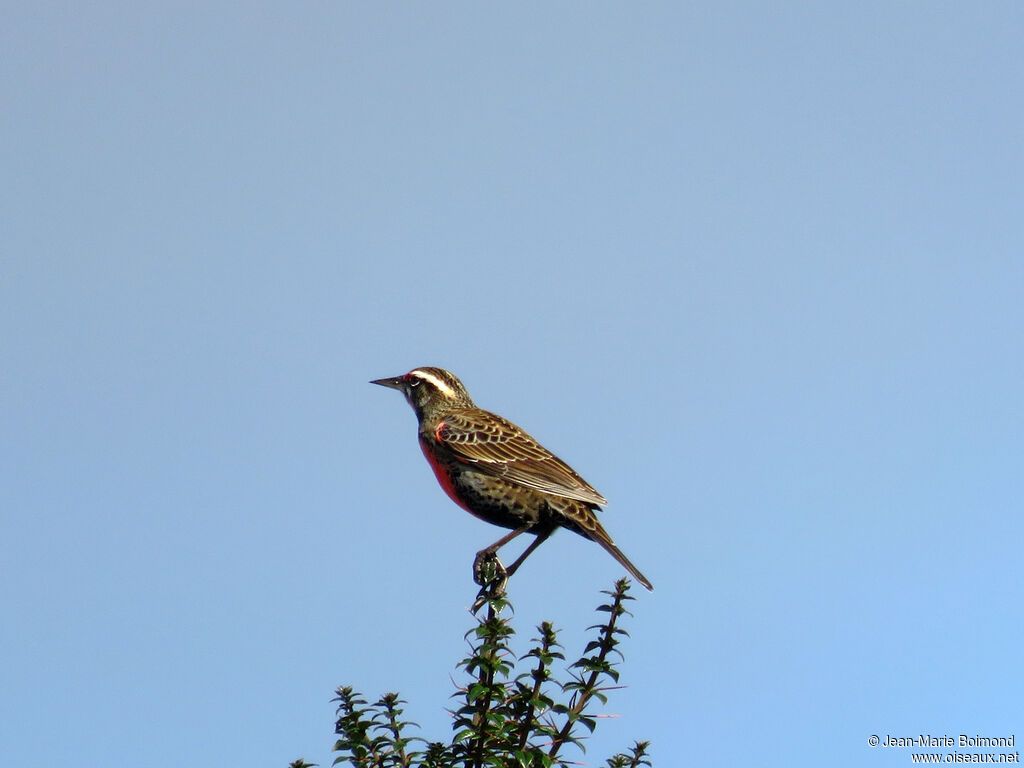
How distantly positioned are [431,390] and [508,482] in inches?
85.1

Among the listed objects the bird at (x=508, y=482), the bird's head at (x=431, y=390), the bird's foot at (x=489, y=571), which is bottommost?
the bird's foot at (x=489, y=571)

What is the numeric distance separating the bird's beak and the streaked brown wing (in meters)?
0.91

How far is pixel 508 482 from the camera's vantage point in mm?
10570

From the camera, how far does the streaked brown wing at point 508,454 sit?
34.5 ft

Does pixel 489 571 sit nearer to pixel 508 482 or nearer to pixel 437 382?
pixel 508 482

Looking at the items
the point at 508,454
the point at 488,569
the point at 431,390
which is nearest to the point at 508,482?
the point at 508,454

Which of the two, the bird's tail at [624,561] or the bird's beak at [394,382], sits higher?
the bird's beak at [394,382]

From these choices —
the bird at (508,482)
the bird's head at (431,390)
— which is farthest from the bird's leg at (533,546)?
the bird's head at (431,390)

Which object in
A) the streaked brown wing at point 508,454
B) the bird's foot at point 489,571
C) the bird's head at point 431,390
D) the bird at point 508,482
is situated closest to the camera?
the bird's foot at point 489,571

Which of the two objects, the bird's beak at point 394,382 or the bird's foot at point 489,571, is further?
the bird's beak at point 394,382

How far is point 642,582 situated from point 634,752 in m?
3.01

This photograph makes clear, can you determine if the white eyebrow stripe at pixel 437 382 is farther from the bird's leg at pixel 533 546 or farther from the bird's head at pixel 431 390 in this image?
the bird's leg at pixel 533 546

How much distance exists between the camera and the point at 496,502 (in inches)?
416

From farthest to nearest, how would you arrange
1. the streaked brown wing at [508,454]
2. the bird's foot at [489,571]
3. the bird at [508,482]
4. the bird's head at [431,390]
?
1. the bird's head at [431,390]
2. the streaked brown wing at [508,454]
3. the bird at [508,482]
4. the bird's foot at [489,571]
